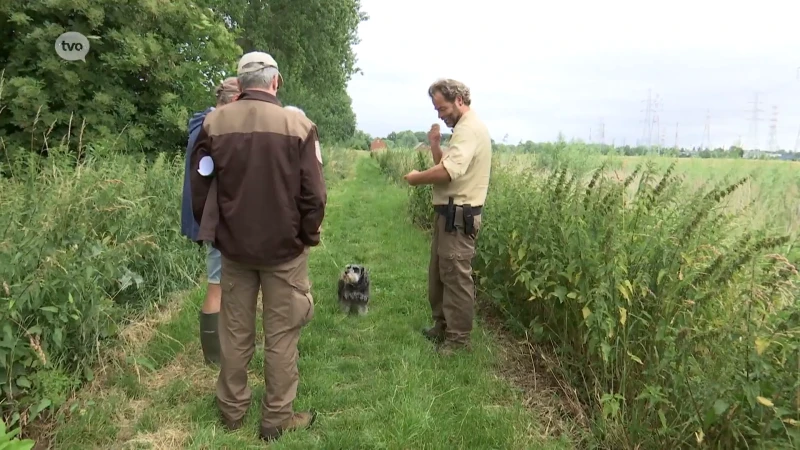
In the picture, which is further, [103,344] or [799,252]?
[103,344]

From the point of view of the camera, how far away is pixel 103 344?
3.43 m

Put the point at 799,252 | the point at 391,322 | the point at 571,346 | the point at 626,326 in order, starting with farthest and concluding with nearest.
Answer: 1. the point at 391,322
2. the point at 571,346
3. the point at 626,326
4. the point at 799,252

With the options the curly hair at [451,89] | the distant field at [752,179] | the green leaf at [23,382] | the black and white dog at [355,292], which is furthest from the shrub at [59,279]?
the distant field at [752,179]

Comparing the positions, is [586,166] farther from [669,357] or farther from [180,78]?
[180,78]

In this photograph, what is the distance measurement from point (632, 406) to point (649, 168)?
71.3 inches

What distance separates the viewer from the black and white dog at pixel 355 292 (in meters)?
5.19

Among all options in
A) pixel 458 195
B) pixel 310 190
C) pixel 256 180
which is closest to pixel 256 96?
pixel 256 180

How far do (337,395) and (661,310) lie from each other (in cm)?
222

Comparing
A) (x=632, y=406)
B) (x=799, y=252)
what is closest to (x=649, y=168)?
(x=799, y=252)

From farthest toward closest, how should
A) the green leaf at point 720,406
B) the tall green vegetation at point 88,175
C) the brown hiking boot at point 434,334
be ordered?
the brown hiking boot at point 434,334 → the tall green vegetation at point 88,175 → the green leaf at point 720,406

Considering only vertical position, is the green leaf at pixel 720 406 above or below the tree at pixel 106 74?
below

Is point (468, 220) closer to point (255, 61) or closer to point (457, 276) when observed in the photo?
point (457, 276)

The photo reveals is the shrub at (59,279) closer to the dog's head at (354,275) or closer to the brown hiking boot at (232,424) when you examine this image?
the brown hiking boot at (232,424)

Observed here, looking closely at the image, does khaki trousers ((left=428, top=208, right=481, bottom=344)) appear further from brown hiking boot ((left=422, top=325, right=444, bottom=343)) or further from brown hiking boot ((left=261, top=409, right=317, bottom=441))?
brown hiking boot ((left=261, top=409, right=317, bottom=441))
